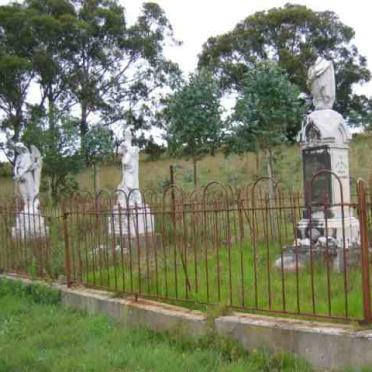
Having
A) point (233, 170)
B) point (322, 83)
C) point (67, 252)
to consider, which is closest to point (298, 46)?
point (233, 170)

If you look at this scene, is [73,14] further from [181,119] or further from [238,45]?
[181,119]

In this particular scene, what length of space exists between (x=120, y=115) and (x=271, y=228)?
2175 centimetres

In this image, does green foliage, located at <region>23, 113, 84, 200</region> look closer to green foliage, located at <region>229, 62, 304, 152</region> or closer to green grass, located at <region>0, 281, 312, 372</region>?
green foliage, located at <region>229, 62, 304, 152</region>

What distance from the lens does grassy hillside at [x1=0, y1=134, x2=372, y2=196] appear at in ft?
57.4

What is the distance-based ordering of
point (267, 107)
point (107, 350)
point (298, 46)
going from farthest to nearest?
point (298, 46) → point (267, 107) → point (107, 350)

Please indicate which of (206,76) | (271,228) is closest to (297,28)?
(206,76)

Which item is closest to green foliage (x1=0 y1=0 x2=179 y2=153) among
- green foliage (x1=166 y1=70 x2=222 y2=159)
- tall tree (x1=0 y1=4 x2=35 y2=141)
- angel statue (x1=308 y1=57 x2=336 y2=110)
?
tall tree (x1=0 y1=4 x2=35 y2=141)

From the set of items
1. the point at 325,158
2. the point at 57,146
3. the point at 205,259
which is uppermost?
the point at 57,146

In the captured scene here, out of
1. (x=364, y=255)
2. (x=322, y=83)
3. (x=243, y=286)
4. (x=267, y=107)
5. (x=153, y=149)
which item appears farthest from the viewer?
(x=153, y=149)

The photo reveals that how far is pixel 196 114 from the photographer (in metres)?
15.5

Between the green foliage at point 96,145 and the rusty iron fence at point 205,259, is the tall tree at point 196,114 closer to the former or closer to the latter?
the green foliage at point 96,145

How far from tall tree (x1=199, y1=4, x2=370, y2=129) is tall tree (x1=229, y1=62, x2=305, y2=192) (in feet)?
49.6

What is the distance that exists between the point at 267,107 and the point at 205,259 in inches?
424

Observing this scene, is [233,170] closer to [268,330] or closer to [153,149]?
[153,149]
